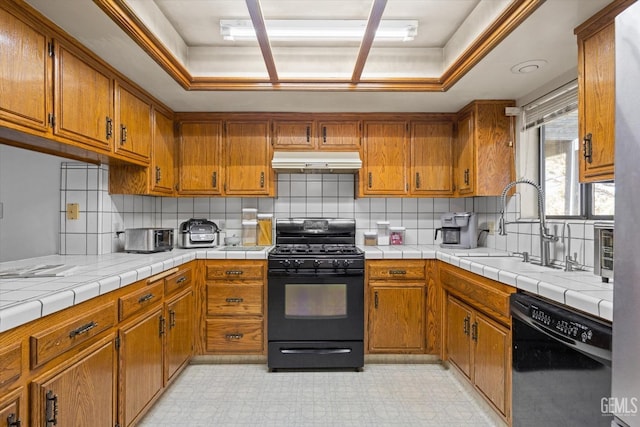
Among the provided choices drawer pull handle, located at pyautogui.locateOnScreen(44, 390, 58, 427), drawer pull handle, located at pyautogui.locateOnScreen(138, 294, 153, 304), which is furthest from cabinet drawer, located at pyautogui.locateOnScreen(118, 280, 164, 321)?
drawer pull handle, located at pyautogui.locateOnScreen(44, 390, 58, 427)

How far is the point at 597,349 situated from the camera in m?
1.24

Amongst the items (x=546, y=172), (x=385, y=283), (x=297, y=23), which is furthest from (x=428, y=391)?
(x=297, y=23)

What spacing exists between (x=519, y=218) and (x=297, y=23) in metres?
2.17

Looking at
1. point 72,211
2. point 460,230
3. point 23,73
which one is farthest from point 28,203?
point 460,230

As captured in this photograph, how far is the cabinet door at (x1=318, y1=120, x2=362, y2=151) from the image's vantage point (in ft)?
10.4

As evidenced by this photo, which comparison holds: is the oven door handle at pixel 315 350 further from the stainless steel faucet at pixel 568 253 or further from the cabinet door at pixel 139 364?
the stainless steel faucet at pixel 568 253

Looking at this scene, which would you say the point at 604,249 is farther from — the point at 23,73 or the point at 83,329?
the point at 23,73

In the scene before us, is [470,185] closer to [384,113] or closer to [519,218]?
[519,218]

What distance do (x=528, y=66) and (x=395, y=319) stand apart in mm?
1983

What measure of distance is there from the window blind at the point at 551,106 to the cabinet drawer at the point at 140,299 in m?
2.78

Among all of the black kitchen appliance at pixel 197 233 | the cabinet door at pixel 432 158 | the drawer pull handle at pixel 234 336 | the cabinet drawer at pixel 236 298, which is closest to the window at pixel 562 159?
the cabinet door at pixel 432 158

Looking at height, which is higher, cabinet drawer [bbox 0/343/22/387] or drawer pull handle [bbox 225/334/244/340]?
cabinet drawer [bbox 0/343/22/387]

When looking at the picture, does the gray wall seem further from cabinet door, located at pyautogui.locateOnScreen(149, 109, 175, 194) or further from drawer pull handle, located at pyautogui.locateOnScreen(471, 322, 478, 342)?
drawer pull handle, located at pyautogui.locateOnScreen(471, 322, 478, 342)

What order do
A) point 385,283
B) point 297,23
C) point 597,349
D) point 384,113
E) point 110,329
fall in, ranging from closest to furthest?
point 597,349 → point 110,329 → point 297,23 → point 385,283 → point 384,113
